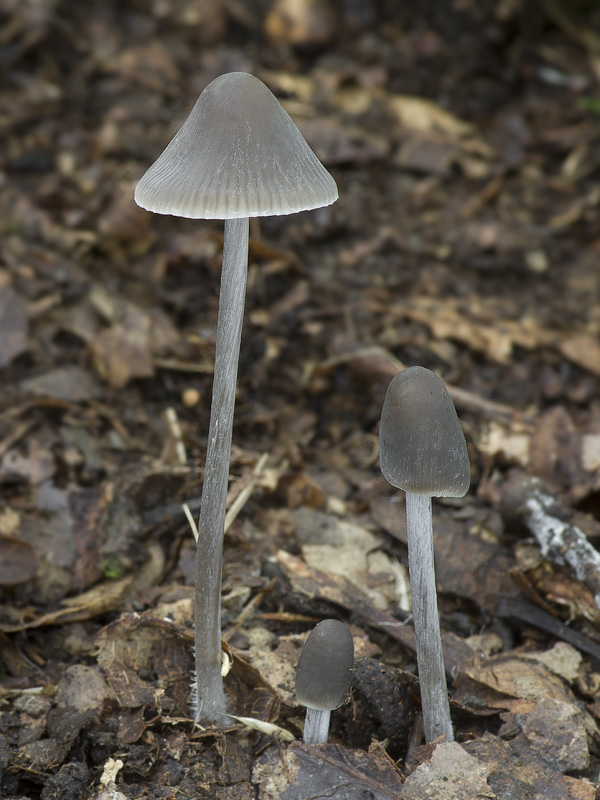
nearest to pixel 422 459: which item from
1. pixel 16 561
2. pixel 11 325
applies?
pixel 16 561

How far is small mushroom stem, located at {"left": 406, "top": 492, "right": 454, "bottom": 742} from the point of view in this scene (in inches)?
104

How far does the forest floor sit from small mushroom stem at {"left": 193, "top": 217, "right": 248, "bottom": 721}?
0.48 feet

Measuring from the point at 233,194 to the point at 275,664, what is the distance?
1.81 m

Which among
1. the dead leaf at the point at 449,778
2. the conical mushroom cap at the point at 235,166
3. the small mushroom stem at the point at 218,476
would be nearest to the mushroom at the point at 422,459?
the dead leaf at the point at 449,778

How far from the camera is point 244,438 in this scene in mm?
4379

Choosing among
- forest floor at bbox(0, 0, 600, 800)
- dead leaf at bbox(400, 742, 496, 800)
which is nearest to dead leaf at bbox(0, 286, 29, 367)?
forest floor at bbox(0, 0, 600, 800)

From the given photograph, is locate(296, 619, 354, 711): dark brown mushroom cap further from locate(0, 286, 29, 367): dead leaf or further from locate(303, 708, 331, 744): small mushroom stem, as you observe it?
locate(0, 286, 29, 367): dead leaf

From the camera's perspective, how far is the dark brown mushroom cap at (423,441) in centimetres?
246

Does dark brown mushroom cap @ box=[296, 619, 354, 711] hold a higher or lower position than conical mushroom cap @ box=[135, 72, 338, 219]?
lower

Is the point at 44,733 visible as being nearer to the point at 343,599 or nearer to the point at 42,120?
the point at 343,599

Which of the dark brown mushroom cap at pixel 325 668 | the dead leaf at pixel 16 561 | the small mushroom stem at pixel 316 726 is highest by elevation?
the dark brown mushroom cap at pixel 325 668

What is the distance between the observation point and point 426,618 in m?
2.67

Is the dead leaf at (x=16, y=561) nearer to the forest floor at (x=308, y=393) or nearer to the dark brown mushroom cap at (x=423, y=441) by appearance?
the forest floor at (x=308, y=393)

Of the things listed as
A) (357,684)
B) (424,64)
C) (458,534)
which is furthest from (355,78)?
(357,684)
